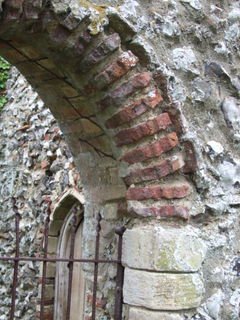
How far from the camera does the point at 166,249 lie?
2.50 m

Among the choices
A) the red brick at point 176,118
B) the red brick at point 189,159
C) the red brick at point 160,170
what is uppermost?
the red brick at point 176,118

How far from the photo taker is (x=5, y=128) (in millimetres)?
6668

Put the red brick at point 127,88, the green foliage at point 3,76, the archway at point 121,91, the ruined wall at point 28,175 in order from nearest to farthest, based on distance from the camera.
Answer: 1. the archway at point 121,91
2. the red brick at point 127,88
3. the ruined wall at point 28,175
4. the green foliage at point 3,76

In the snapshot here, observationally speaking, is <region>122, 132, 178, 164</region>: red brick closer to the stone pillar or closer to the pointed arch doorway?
the stone pillar

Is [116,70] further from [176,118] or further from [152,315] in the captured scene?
[152,315]

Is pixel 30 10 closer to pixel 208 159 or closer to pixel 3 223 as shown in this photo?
pixel 208 159

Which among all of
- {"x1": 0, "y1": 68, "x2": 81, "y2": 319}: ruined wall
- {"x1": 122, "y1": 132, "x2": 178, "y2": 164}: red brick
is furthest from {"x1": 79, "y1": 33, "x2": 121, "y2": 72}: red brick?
{"x1": 0, "y1": 68, "x2": 81, "y2": 319}: ruined wall

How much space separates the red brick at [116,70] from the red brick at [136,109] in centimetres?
16

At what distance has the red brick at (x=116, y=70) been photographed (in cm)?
248

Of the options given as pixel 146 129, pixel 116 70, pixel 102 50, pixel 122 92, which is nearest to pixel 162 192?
pixel 146 129

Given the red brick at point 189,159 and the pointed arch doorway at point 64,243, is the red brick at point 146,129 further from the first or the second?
the pointed arch doorway at point 64,243

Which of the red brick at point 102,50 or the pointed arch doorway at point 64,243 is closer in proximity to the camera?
the red brick at point 102,50

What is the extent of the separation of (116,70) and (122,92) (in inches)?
4.6

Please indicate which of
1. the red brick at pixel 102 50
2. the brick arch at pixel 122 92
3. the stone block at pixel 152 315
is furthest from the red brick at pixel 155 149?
the stone block at pixel 152 315
